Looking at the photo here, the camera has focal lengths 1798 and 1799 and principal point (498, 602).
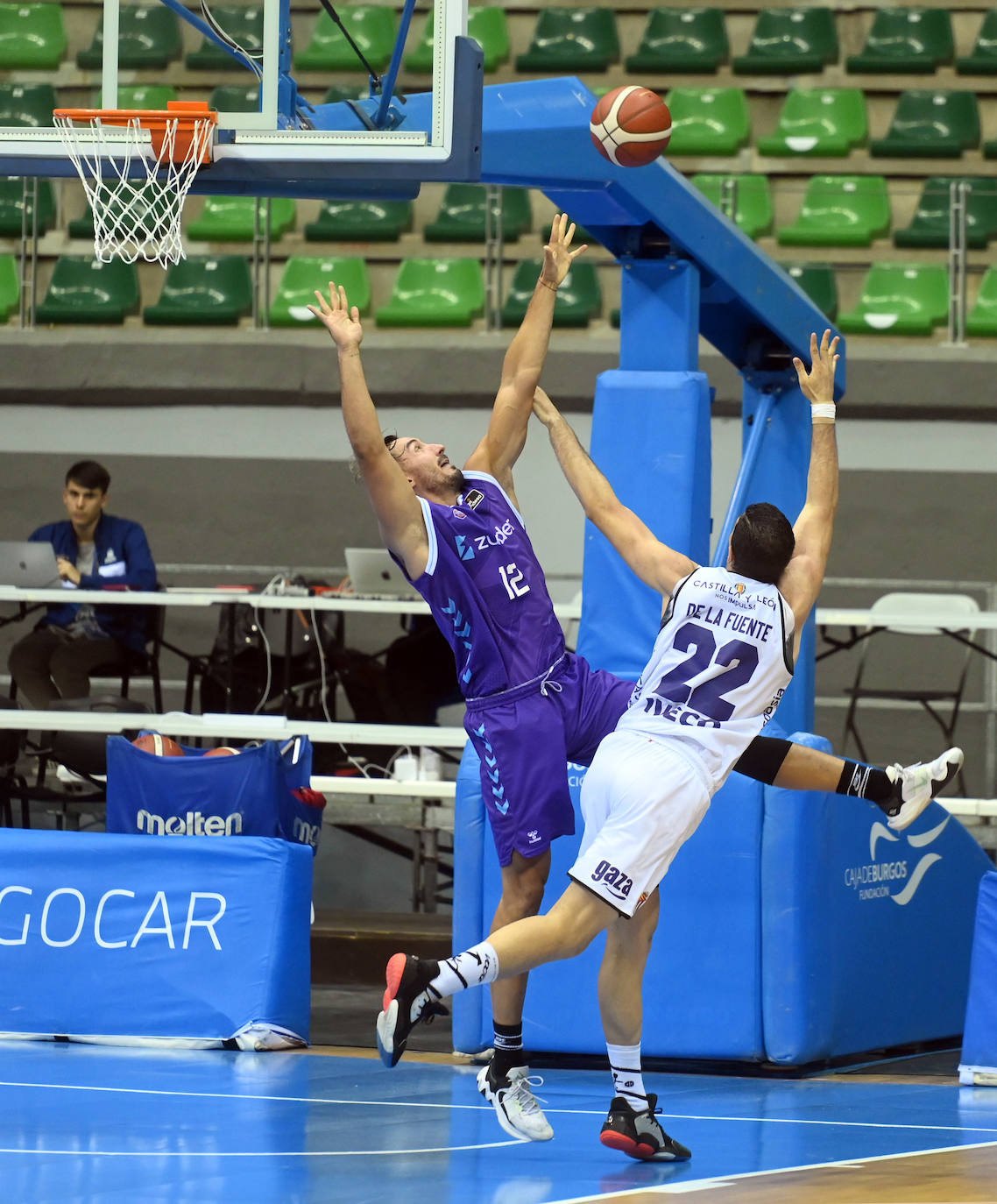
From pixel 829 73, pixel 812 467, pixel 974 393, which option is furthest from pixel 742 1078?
pixel 829 73

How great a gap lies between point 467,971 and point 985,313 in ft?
31.2

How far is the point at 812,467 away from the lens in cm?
527

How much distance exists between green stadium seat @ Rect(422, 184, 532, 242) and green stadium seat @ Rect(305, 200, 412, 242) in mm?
271

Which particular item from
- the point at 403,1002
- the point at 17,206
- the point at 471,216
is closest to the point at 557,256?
the point at 403,1002

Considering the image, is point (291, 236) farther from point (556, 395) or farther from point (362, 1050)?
point (362, 1050)

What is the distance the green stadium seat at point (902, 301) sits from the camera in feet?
42.3

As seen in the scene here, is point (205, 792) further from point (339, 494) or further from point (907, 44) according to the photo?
point (907, 44)

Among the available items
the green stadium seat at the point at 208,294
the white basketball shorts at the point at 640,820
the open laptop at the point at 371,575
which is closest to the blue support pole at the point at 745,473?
the white basketball shorts at the point at 640,820

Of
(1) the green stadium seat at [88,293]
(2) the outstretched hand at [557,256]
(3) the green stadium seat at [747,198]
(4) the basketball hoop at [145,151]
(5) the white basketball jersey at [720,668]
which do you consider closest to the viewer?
(5) the white basketball jersey at [720,668]

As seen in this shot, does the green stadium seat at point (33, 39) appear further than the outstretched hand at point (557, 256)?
Yes

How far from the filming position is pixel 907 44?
15.1 m

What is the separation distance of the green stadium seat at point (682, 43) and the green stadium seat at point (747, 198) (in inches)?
102

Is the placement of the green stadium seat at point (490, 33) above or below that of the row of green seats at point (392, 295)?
above

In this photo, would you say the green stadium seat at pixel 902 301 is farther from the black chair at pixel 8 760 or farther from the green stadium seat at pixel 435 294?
the black chair at pixel 8 760
